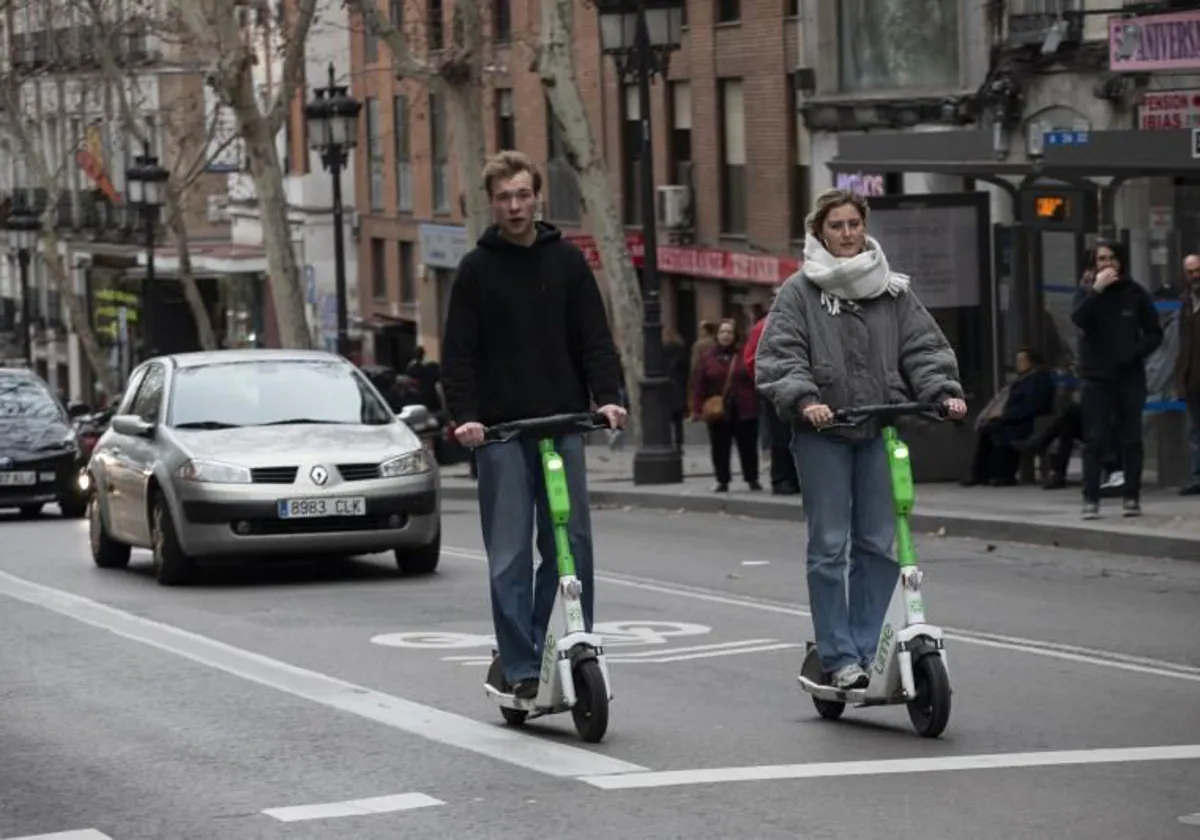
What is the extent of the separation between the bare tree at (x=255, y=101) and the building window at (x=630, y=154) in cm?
583

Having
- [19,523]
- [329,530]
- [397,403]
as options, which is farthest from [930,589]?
[397,403]

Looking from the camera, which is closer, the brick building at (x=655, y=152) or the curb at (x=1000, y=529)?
the curb at (x=1000, y=529)

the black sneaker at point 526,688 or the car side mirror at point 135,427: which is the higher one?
the car side mirror at point 135,427

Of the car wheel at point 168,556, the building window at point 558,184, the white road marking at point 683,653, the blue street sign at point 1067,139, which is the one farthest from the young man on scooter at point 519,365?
the building window at point 558,184

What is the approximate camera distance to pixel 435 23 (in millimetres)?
57000

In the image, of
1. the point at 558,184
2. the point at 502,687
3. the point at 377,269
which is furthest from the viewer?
the point at 377,269

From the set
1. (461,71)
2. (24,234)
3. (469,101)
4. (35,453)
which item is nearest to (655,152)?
(469,101)

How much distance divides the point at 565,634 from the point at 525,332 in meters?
1.08

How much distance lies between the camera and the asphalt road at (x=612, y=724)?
847 cm

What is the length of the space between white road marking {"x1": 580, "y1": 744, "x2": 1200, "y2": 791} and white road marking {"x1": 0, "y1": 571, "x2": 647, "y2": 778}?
24 cm

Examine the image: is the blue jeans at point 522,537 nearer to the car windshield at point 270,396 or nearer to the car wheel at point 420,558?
the car wheel at point 420,558

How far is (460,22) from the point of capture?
3756 centimetres

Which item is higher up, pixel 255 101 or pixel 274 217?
pixel 255 101

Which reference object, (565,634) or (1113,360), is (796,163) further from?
(565,634)
